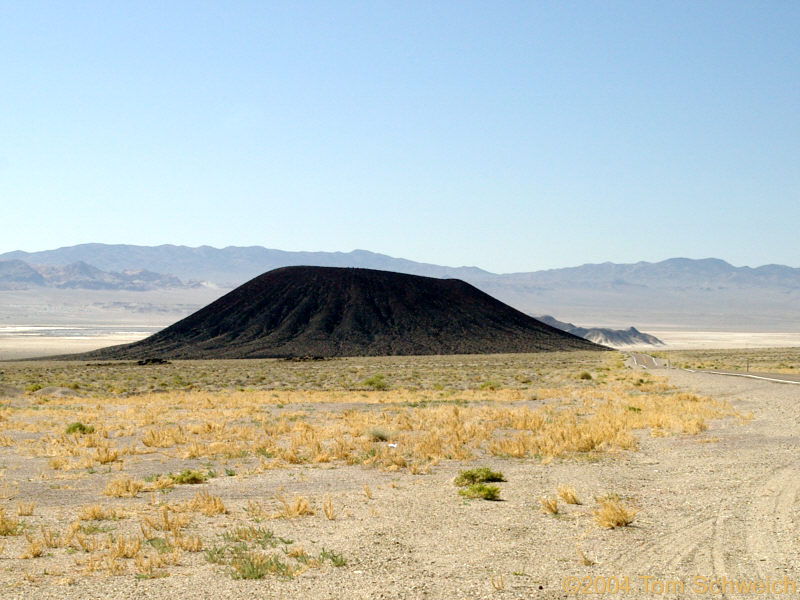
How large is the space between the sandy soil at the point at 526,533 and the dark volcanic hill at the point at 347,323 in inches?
3099

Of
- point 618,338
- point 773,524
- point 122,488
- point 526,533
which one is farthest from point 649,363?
point 618,338

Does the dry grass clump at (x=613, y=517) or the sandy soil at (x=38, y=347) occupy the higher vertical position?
the dry grass clump at (x=613, y=517)

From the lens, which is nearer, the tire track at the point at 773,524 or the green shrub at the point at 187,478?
the tire track at the point at 773,524

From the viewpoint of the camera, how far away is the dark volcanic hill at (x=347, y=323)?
97625mm

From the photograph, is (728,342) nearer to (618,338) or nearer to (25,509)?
(618,338)

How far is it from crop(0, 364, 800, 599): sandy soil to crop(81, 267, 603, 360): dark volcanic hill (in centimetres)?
7871

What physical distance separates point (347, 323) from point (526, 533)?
318ft

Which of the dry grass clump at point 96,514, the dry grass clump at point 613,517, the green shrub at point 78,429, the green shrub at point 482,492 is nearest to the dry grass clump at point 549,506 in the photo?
the dry grass clump at point 613,517

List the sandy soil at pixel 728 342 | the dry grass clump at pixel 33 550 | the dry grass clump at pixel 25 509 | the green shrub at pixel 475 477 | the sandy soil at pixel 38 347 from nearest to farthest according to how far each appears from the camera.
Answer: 1. the dry grass clump at pixel 33 550
2. the dry grass clump at pixel 25 509
3. the green shrub at pixel 475 477
4. the sandy soil at pixel 38 347
5. the sandy soil at pixel 728 342

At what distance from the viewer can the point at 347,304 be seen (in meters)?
114

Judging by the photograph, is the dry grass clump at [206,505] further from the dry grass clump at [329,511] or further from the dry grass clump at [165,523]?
the dry grass clump at [329,511]

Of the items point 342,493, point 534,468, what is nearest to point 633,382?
point 534,468

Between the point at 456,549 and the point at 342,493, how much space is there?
164 inches

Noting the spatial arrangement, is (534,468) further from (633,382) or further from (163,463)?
(633,382)
